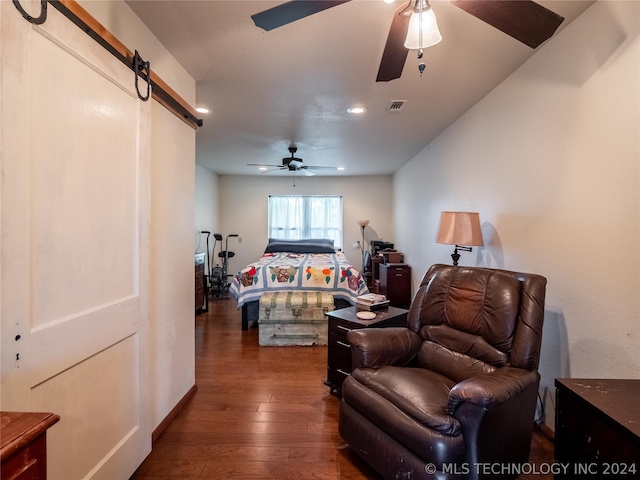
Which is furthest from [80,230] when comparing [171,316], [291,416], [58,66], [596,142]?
[596,142]

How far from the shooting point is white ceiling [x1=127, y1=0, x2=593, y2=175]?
1.57m

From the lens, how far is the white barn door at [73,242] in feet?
3.00

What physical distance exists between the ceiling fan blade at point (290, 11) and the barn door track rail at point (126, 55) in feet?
2.24

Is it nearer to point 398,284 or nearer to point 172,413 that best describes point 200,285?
point 172,413

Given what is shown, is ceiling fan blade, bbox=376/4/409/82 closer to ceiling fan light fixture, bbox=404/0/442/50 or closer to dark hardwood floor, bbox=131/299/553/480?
ceiling fan light fixture, bbox=404/0/442/50

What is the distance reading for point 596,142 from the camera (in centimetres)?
152

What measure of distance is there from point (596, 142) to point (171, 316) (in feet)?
8.88

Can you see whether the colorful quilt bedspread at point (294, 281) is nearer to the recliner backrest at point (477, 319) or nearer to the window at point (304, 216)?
the recliner backrest at point (477, 319)

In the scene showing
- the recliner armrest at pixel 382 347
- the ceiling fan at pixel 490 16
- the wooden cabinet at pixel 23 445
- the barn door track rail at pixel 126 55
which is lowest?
the recliner armrest at pixel 382 347

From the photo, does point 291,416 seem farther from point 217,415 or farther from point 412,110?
point 412,110

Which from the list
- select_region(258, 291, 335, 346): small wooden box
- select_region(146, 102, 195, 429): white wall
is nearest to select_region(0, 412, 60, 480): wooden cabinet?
select_region(146, 102, 195, 429): white wall

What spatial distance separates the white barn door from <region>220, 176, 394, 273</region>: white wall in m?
4.84

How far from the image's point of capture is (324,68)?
6.81 feet

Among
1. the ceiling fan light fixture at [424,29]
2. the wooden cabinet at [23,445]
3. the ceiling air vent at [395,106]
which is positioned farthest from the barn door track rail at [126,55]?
the ceiling air vent at [395,106]
